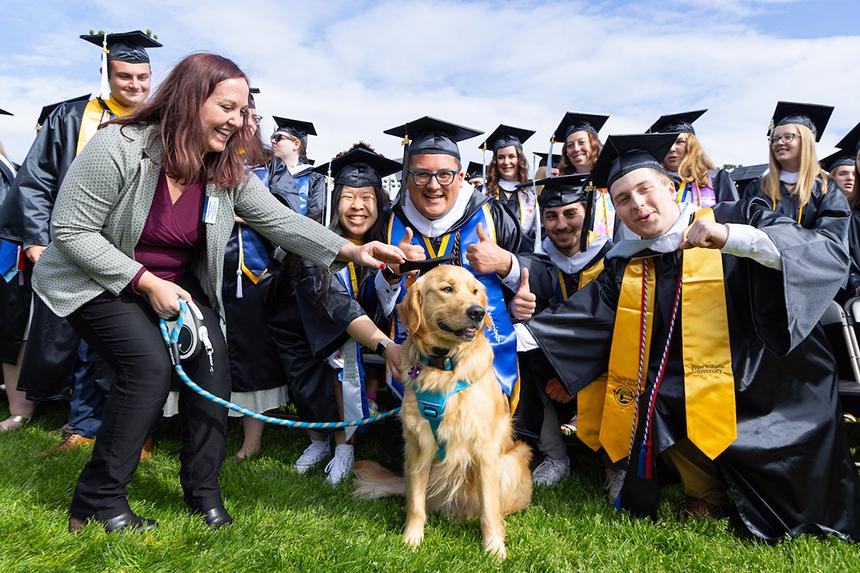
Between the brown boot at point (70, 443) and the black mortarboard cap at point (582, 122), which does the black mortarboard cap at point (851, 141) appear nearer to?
the black mortarboard cap at point (582, 122)

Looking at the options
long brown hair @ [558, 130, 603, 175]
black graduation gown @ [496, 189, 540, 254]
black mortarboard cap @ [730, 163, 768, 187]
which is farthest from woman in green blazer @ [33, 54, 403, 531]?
black mortarboard cap @ [730, 163, 768, 187]

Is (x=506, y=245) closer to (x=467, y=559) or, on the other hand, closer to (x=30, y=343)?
(x=467, y=559)

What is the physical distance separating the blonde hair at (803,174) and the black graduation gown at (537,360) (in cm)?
184

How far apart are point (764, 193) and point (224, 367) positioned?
4755 millimetres

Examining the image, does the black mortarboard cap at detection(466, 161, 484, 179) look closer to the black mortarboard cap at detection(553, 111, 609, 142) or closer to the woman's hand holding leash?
the black mortarboard cap at detection(553, 111, 609, 142)

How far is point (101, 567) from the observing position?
7.79ft

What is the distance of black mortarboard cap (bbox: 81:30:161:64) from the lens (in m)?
4.68

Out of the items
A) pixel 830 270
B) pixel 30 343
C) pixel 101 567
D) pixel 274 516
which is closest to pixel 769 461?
pixel 830 270

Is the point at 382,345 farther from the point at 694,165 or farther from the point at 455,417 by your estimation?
the point at 694,165

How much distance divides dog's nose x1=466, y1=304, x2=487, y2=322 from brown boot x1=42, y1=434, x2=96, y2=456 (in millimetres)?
3383

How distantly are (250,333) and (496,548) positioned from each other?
253cm

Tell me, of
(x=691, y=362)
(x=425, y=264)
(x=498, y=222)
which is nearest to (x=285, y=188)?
(x=425, y=264)

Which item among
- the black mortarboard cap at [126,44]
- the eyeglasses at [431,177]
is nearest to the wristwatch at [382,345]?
the eyeglasses at [431,177]

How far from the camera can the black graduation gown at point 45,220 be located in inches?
159
